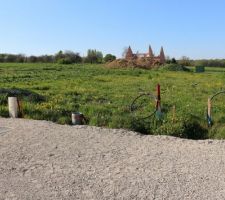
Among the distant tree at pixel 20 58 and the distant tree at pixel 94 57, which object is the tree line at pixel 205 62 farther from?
the distant tree at pixel 20 58

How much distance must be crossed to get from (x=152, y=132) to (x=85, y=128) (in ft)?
4.50

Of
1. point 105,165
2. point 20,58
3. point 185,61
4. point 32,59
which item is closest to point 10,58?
point 20,58

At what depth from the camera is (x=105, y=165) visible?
19.9ft

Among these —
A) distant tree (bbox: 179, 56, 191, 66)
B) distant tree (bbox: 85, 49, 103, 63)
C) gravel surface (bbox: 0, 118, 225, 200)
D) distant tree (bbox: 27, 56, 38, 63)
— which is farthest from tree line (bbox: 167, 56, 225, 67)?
gravel surface (bbox: 0, 118, 225, 200)

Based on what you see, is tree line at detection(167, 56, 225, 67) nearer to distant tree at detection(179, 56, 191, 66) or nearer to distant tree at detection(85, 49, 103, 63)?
distant tree at detection(179, 56, 191, 66)

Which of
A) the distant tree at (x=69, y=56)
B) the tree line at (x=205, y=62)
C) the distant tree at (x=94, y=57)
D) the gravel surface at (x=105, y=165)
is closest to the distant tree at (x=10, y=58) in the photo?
the distant tree at (x=69, y=56)

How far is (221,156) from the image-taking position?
6504 mm

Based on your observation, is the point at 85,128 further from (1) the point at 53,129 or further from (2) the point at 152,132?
(2) the point at 152,132

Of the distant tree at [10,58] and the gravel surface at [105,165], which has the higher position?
the distant tree at [10,58]

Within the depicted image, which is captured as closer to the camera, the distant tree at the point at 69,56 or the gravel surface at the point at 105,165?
the gravel surface at the point at 105,165

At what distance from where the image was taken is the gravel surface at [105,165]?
5.00 meters

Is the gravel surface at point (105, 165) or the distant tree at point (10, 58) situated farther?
the distant tree at point (10, 58)

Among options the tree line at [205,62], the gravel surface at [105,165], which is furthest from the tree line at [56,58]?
the gravel surface at [105,165]

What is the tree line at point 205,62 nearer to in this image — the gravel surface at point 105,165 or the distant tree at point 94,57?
the distant tree at point 94,57
